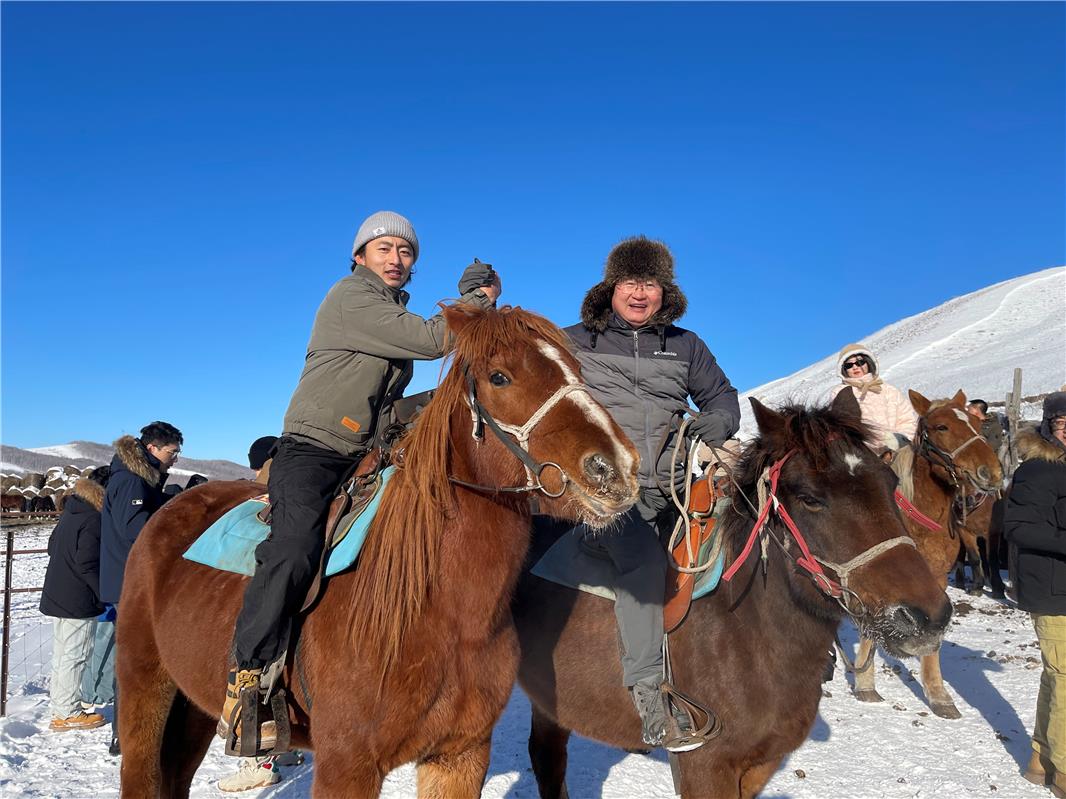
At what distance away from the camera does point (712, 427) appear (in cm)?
391

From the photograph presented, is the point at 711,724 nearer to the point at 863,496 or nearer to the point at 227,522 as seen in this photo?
the point at 863,496

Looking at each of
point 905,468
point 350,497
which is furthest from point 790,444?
point 905,468

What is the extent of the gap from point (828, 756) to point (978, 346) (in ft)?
193

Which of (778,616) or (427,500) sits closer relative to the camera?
(427,500)

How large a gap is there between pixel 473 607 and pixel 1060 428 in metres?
5.21

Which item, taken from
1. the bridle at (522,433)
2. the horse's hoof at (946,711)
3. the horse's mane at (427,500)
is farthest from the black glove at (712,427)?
the horse's hoof at (946,711)

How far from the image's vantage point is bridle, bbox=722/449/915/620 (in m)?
3.00

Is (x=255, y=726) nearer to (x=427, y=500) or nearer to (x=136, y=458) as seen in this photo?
(x=427, y=500)

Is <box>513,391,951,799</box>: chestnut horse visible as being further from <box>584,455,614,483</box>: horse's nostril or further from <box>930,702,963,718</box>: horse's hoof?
<box>930,702,963,718</box>: horse's hoof

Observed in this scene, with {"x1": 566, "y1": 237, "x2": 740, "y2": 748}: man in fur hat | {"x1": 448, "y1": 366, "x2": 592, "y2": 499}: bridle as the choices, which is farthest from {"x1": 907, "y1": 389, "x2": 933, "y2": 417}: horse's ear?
{"x1": 448, "y1": 366, "x2": 592, "y2": 499}: bridle

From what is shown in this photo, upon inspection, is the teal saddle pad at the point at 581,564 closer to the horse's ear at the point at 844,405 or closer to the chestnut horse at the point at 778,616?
the chestnut horse at the point at 778,616

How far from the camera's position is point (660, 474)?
157 inches

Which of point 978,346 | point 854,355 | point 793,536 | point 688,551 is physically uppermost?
point 978,346

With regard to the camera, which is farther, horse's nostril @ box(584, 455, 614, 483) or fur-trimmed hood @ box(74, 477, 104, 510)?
fur-trimmed hood @ box(74, 477, 104, 510)
